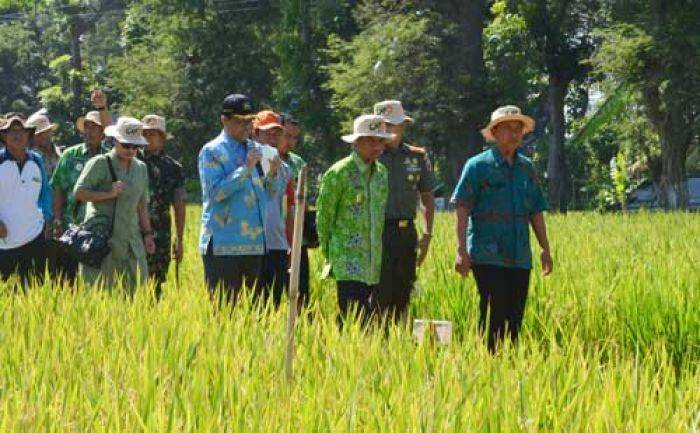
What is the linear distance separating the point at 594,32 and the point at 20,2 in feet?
153

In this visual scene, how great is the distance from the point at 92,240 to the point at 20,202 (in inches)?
40.2

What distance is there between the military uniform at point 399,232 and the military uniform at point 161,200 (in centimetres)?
136

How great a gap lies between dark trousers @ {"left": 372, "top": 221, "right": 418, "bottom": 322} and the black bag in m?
1.48

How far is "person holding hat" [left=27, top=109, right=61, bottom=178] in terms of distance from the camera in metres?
7.79

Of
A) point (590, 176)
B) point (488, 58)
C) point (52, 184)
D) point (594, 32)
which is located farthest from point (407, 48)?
point (52, 184)

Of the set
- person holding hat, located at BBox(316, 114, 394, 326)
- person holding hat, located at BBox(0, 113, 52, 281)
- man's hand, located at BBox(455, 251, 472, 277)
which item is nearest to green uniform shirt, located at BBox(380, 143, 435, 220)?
person holding hat, located at BBox(316, 114, 394, 326)

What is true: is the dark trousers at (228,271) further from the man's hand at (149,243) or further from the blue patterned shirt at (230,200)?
the man's hand at (149,243)

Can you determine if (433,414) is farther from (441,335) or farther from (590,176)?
(590,176)

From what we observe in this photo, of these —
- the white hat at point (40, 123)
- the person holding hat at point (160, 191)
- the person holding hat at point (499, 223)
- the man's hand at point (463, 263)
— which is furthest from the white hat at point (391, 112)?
the white hat at point (40, 123)

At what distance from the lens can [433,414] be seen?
9.95 feet

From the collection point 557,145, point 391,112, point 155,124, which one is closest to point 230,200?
point 391,112

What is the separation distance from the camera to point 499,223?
589 cm

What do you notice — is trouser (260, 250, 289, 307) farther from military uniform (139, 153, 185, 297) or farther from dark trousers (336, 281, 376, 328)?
military uniform (139, 153, 185, 297)

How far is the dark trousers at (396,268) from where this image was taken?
6449 mm
